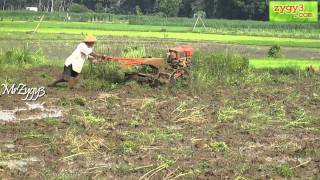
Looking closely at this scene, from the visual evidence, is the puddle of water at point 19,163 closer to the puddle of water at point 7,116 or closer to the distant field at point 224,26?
the puddle of water at point 7,116

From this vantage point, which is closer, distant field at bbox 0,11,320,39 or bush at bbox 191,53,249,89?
bush at bbox 191,53,249,89

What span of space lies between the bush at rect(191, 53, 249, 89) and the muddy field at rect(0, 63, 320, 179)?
98 centimetres

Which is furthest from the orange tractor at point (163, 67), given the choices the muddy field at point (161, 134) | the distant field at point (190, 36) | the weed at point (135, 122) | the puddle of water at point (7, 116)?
the distant field at point (190, 36)

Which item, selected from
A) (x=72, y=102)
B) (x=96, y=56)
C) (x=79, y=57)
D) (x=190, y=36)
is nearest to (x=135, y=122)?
(x=72, y=102)

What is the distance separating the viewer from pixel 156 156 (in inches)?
278

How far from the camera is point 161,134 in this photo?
8414mm

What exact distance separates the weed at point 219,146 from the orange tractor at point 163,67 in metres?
5.56

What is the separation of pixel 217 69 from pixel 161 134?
7.40 m

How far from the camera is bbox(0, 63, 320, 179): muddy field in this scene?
6.49 m

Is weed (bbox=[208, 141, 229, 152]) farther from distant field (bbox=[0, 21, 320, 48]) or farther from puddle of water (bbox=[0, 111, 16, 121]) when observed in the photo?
distant field (bbox=[0, 21, 320, 48])

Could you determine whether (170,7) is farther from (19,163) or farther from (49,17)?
(19,163)

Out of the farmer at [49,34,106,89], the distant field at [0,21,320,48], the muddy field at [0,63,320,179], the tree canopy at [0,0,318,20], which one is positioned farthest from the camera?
the tree canopy at [0,0,318,20]

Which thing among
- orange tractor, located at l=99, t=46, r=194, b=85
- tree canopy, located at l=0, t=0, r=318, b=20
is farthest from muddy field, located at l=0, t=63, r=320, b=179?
tree canopy, located at l=0, t=0, r=318, b=20

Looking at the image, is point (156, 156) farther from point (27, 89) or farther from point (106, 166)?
point (27, 89)
